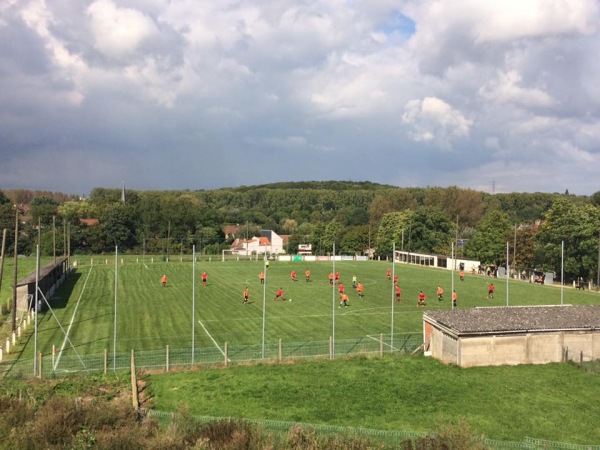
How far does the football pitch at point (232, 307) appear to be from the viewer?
1201 inches

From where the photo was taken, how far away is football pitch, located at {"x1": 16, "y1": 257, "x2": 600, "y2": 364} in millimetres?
30500

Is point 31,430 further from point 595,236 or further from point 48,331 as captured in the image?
point 595,236

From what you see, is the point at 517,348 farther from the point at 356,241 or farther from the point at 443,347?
the point at 356,241

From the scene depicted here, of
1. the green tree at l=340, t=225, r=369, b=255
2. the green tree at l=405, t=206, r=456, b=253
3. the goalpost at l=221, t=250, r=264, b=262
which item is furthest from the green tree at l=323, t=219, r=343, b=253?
the green tree at l=405, t=206, r=456, b=253

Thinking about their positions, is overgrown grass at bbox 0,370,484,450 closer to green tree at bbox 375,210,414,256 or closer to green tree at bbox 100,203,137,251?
green tree at bbox 375,210,414,256

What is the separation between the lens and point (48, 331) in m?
32.0

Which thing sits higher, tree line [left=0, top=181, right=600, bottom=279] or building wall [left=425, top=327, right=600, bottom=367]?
tree line [left=0, top=181, right=600, bottom=279]

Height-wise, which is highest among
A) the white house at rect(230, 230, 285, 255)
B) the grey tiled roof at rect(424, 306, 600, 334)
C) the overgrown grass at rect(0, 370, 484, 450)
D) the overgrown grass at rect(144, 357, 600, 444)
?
the white house at rect(230, 230, 285, 255)

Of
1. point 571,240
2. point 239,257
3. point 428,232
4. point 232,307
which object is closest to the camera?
point 232,307

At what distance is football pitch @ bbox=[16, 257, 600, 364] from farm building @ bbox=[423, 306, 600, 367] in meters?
3.69

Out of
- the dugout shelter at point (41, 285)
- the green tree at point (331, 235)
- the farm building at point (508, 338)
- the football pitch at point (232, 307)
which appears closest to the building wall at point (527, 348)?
the farm building at point (508, 338)

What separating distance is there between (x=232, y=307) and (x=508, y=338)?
73.3ft

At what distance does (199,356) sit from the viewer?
25875mm

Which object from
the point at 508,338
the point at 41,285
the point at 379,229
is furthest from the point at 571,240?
the point at 41,285
